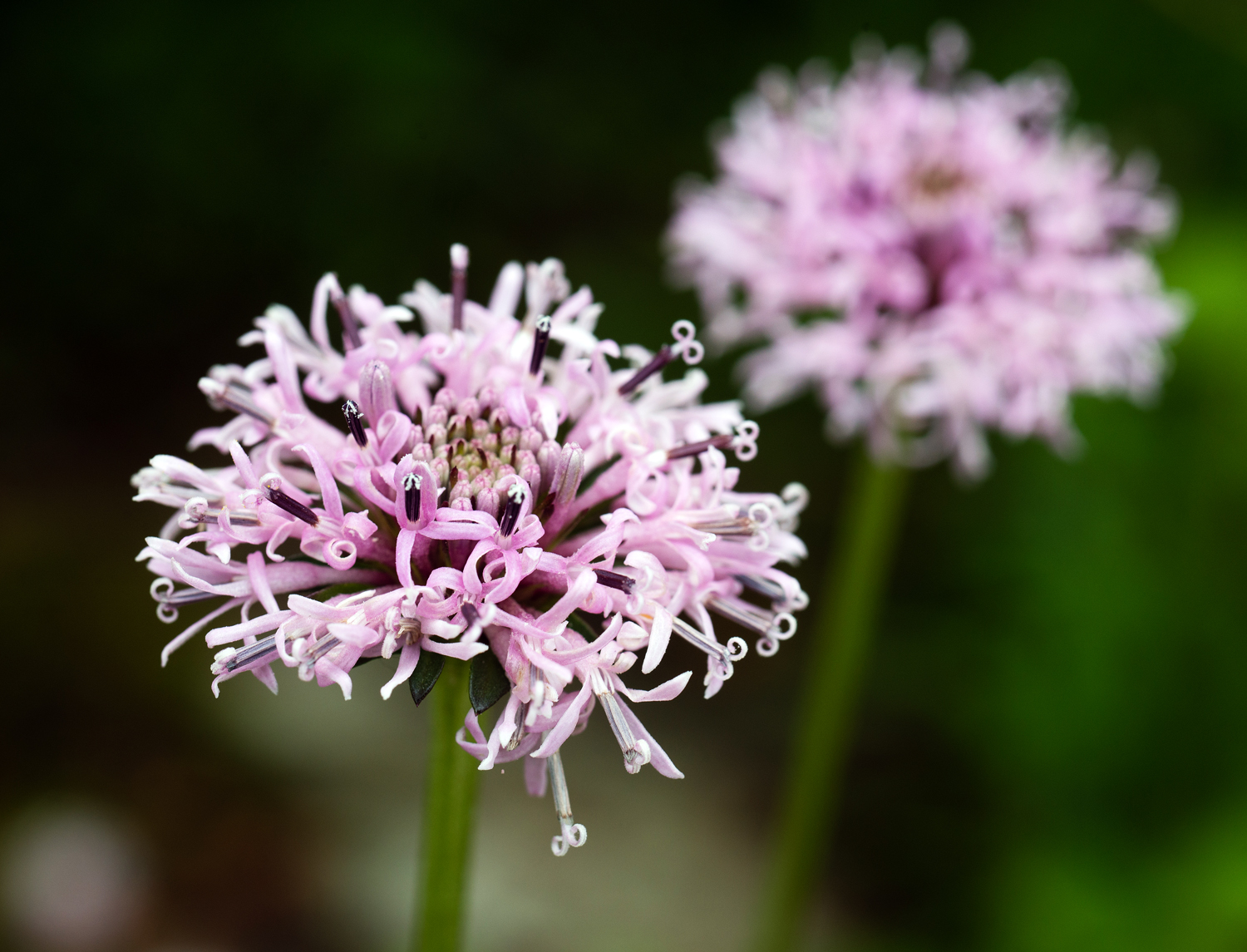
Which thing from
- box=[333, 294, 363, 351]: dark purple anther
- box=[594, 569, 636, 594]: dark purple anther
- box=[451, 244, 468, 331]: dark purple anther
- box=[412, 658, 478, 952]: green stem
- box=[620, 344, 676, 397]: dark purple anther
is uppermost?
box=[451, 244, 468, 331]: dark purple anther

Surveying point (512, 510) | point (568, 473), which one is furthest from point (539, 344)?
point (512, 510)

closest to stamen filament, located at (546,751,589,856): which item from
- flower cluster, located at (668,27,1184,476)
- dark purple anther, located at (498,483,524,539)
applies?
dark purple anther, located at (498,483,524,539)

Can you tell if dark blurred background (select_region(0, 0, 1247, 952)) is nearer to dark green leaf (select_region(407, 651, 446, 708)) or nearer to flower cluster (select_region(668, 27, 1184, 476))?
flower cluster (select_region(668, 27, 1184, 476))

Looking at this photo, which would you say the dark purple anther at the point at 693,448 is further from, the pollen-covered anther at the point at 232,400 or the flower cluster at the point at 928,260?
the flower cluster at the point at 928,260

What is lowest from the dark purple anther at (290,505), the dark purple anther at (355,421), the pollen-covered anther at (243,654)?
the pollen-covered anther at (243,654)

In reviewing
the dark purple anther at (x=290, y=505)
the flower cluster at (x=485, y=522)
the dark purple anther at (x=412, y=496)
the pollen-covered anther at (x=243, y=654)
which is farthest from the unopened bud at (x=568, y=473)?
the pollen-covered anther at (x=243, y=654)

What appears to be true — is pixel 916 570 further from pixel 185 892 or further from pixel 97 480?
pixel 97 480
